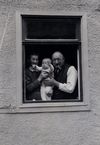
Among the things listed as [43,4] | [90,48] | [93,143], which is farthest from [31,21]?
[93,143]

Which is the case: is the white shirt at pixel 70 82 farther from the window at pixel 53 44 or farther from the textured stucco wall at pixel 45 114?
the textured stucco wall at pixel 45 114

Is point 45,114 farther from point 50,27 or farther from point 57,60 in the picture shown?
point 50,27

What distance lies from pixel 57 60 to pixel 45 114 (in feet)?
3.40

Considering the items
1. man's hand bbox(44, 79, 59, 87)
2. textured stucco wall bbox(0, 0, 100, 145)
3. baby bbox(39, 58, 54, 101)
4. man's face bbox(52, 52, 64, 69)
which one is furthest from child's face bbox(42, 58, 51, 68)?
textured stucco wall bbox(0, 0, 100, 145)

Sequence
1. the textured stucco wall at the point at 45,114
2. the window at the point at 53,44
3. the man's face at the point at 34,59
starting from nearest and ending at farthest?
the textured stucco wall at the point at 45,114, the window at the point at 53,44, the man's face at the point at 34,59

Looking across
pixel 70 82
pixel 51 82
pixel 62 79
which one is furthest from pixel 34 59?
pixel 70 82

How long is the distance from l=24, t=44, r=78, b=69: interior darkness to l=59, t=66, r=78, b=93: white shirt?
0.45ft

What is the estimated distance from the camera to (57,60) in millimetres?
7199

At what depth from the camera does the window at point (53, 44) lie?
23.0 feet

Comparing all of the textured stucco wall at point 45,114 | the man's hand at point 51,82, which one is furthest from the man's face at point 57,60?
the textured stucco wall at point 45,114

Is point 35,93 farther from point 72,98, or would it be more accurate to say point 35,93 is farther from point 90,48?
point 90,48

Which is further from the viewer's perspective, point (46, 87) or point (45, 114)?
point (46, 87)

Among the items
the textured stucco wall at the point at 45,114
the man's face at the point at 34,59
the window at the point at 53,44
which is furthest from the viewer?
the man's face at the point at 34,59

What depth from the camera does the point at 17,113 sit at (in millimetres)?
6934
